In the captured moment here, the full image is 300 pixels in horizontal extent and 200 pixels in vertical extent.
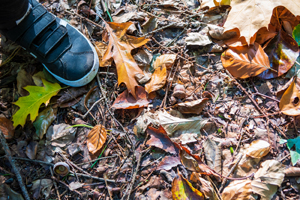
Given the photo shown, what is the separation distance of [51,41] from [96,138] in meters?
0.87

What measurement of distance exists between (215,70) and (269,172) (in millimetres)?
842

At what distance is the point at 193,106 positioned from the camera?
142 cm

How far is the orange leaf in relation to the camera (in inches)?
58.2

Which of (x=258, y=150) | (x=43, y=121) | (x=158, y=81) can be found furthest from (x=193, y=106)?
(x=43, y=121)

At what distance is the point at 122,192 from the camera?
1334mm

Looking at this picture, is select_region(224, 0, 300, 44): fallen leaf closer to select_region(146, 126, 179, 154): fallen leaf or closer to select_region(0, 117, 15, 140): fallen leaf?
select_region(146, 126, 179, 154): fallen leaf

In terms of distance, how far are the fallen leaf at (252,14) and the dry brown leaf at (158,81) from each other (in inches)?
24.1

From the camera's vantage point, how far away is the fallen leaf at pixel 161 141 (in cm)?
136

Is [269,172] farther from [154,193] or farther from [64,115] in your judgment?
[64,115]

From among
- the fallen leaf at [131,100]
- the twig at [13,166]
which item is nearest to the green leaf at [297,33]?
the fallen leaf at [131,100]

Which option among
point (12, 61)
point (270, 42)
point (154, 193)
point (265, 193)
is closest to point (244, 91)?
point (270, 42)

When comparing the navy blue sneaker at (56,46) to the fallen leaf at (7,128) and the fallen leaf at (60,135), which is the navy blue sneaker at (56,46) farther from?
the fallen leaf at (7,128)

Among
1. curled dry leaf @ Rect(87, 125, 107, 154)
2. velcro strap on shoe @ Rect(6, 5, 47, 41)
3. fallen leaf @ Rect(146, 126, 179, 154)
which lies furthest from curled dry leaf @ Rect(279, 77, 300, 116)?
velcro strap on shoe @ Rect(6, 5, 47, 41)

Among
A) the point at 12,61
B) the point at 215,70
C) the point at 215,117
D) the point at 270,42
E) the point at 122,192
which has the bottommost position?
the point at 122,192
